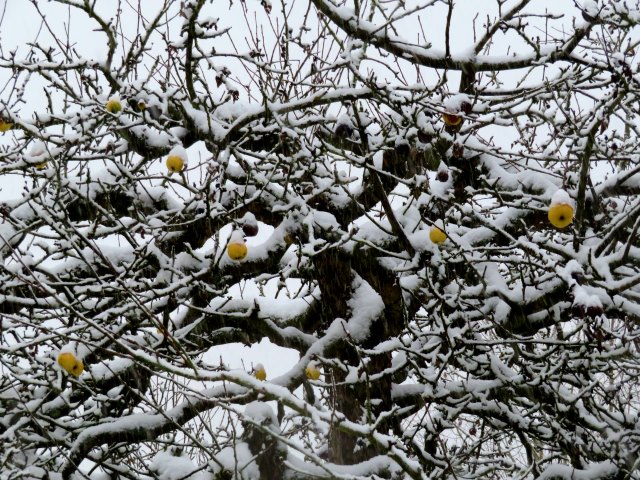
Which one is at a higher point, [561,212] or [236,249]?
[236,249]

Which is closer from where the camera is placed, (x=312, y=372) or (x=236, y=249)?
(x=236, y=249)

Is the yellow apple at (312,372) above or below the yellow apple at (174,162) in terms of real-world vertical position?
below

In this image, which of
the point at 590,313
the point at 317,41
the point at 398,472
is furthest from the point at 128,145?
the point at 590,313

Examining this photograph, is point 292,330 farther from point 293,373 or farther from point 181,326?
point 181,326

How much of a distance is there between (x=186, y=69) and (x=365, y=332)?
2447 millimetres

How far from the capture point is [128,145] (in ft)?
17.0

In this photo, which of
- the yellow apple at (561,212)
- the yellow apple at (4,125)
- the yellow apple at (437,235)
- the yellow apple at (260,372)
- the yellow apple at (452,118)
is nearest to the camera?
the yellow apple at (561,212)

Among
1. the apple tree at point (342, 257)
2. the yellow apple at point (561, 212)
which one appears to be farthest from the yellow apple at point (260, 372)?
the yellow apple at point (561, 212)

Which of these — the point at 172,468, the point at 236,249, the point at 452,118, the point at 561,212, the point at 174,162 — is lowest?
the point at 172,468

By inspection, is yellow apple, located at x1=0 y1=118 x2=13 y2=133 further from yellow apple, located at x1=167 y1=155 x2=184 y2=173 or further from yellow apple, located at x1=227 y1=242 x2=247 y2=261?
yellow apple, located at x1=227 y1=242 x2=247 y2=261

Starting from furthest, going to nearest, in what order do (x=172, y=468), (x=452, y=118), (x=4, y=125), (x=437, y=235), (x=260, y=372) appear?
(x=260, y=372), (x=4, y=125), (x=437, y=235), (x=452, y=118), (x=172, y=468)

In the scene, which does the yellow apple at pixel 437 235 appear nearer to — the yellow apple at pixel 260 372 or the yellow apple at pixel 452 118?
the yellow apple at pixel 452 118

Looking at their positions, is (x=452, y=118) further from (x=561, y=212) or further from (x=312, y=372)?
(x=312, y=372)

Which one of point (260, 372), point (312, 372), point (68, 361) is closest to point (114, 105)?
point (68, 361)
